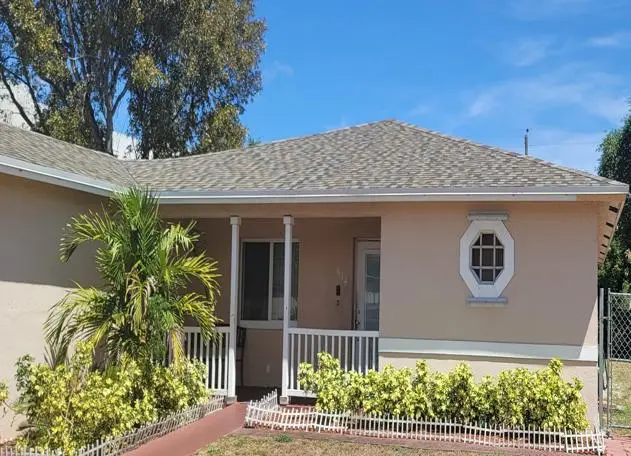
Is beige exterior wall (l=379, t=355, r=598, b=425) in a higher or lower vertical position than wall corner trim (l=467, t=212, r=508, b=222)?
lower

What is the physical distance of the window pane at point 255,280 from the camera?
12242mm

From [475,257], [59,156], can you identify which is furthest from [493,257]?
[59,156]

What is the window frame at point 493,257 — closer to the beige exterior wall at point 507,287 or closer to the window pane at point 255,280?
the beige exterior wall at point 507,287

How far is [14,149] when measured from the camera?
857 cm

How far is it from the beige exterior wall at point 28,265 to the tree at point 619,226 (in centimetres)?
1941

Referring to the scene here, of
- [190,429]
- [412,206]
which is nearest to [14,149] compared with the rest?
[190,429]

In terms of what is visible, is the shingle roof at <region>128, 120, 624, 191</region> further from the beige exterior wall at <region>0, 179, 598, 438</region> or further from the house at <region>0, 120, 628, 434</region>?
the beige exterior wall at <region>0, 179, 598, 438</region>

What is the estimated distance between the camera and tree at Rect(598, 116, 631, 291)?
2353 cm

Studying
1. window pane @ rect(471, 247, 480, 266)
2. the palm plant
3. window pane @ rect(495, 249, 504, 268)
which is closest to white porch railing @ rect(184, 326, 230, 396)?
the palm plant

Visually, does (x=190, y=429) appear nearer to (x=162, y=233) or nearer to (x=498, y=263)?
(x=162, y=233)

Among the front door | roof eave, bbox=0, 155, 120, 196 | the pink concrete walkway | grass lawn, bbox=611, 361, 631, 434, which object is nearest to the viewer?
the pink concrete walkway

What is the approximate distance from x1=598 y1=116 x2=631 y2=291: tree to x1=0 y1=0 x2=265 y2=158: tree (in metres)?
13.7

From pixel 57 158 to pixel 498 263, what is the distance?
6364mm

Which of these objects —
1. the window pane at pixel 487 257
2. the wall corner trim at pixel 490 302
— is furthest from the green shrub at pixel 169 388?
the window pane at pixel 487 257
